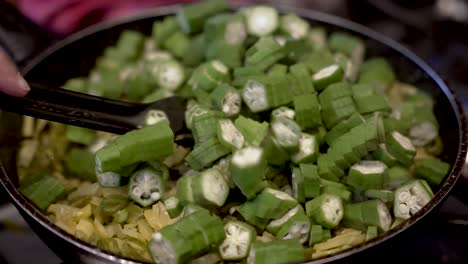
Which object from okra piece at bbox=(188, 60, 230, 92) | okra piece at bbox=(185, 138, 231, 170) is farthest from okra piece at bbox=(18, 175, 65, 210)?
okra piece at bbox=(188, 60, 230, 92)

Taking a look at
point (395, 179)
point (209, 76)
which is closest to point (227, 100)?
point (209, 76)

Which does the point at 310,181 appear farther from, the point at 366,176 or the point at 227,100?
the point at 227,100

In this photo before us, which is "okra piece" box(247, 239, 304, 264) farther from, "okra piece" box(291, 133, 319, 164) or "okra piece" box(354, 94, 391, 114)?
"okra piece" box(354, 94, 391, 114)

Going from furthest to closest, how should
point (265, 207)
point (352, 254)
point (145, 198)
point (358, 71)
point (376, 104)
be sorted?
1. point (358, 71)
2. point (376, 104)
3. point (145, 198)
4. point (265, 207)
5. point (352, 254)

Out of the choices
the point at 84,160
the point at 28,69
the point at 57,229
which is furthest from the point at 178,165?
the point at 28,69

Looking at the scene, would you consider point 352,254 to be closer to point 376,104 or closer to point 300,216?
point 300,216
